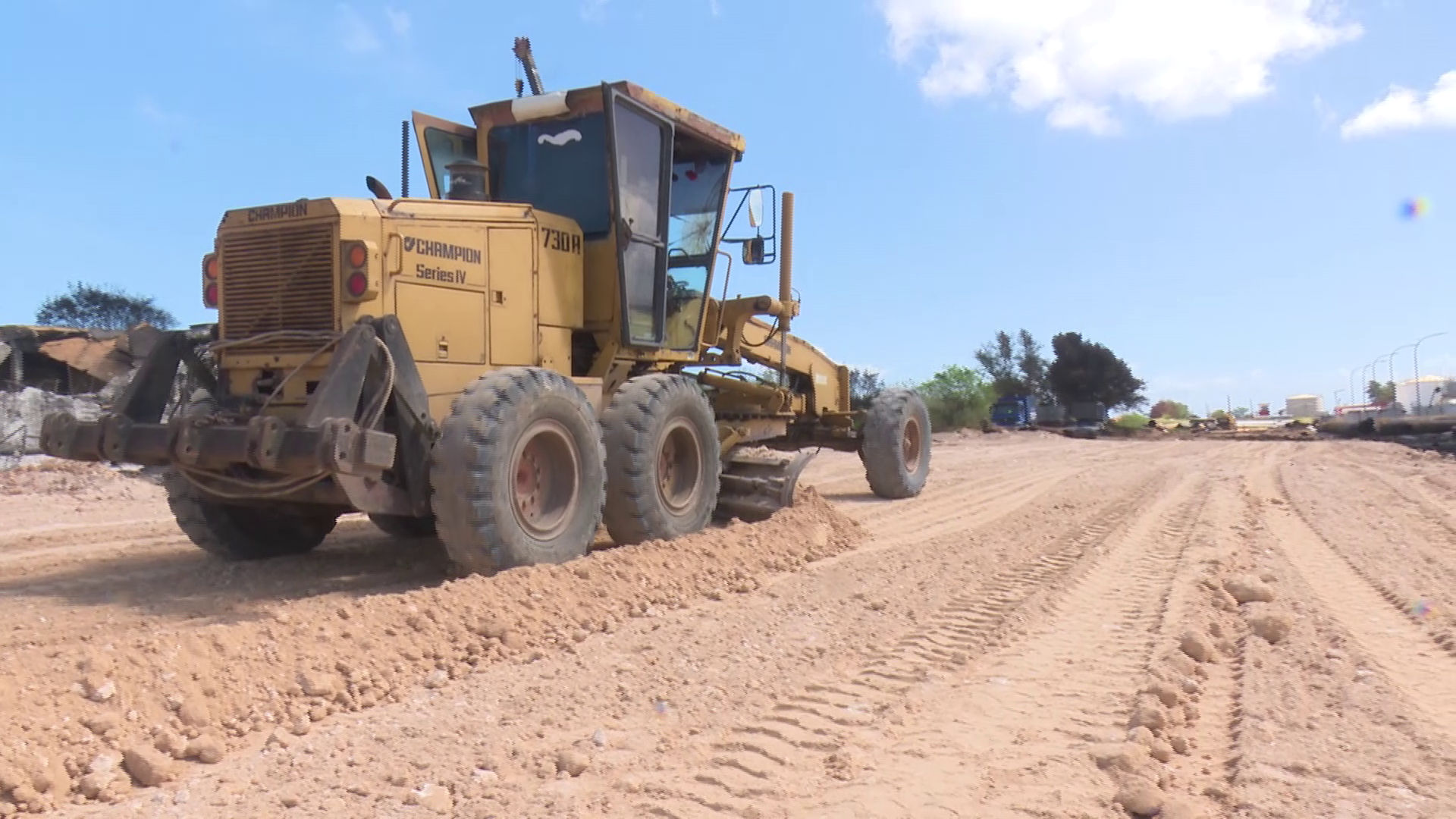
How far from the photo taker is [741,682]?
384 cm

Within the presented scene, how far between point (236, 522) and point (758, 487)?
3543mm

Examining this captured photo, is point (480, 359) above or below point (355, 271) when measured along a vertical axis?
below

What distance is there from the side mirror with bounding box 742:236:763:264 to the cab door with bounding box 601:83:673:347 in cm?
115

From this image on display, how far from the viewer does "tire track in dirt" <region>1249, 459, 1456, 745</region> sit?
3668 millimetres

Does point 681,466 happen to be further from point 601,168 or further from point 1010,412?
point 1010,412

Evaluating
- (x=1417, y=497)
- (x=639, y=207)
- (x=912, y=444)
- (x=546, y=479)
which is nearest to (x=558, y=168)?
(x=639, y=207)

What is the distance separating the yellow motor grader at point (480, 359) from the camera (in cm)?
503

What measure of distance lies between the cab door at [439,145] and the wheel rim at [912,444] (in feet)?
19.4

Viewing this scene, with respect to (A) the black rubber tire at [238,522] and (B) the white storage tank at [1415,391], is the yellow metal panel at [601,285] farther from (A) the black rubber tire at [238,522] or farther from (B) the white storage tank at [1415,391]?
(B) the white storage tank at [1415,391]

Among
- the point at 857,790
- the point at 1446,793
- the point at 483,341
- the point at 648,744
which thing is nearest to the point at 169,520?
the point at 483,341

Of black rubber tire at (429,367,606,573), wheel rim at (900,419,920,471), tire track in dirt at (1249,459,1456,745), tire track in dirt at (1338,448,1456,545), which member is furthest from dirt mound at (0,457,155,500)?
tire track in dirt at (1338,448,1456,545)

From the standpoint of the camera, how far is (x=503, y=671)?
3.96 metres

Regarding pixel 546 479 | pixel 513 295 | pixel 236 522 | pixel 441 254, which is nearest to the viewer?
pixel 441 254

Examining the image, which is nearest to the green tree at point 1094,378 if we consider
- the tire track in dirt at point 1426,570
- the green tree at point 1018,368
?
the green tree at point 1018,368
